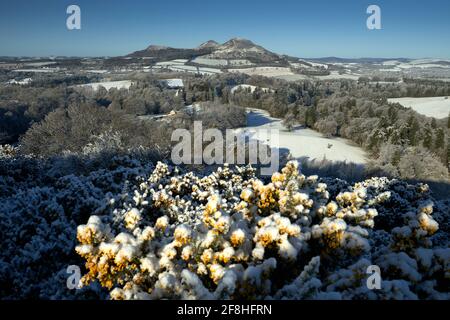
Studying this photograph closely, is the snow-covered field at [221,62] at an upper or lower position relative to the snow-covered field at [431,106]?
upper

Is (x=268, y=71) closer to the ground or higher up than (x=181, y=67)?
closer to the ground

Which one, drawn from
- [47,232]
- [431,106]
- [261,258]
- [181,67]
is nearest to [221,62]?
[181,67]

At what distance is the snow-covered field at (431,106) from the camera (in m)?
61.6

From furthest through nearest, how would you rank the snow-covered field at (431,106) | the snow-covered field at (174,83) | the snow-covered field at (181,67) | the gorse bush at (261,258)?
1. the snow-covered field at (181,67)
2. the snow-covered field at (174,83)
3. the snow-covered field at (431,106)
4. the gorse bush at (261,258)

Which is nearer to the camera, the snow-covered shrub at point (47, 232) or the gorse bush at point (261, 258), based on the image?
the gorse bush at point (261, 258)

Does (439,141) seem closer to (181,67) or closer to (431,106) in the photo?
(431,106)

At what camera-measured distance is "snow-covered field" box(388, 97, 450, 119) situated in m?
61.6

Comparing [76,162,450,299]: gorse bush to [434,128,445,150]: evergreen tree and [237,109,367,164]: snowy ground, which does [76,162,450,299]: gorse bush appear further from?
[434,128,445,150]: evergreen tree

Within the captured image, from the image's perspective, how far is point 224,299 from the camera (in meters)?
4.11

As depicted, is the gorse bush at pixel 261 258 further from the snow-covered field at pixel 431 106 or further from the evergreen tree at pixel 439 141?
the snow-covered field at pixel 431 106

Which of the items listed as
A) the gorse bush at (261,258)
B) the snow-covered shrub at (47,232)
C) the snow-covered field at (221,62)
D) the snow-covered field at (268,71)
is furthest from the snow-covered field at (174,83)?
the gorse bush at (261,258)

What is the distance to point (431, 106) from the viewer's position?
67562 millimetres

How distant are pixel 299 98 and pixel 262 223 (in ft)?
273

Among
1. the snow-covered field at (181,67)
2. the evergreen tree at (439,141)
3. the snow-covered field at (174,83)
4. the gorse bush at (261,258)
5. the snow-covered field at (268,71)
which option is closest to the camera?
the gorse bush at (261,258)
